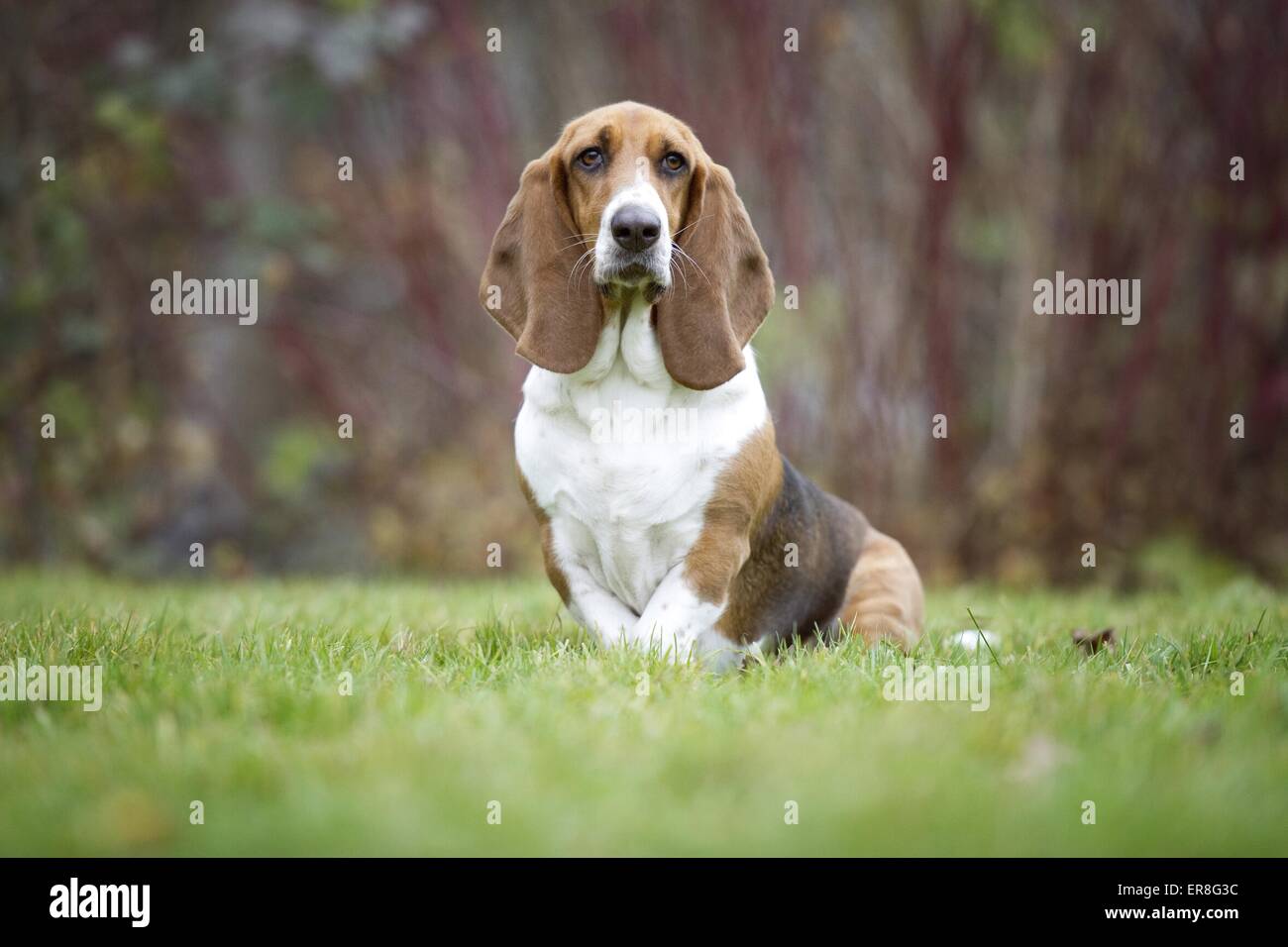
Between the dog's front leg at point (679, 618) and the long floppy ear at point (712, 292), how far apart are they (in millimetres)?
632

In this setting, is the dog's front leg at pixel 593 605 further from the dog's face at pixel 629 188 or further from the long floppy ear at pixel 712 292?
the dog's face at pixel 629 188

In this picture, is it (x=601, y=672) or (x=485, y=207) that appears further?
(x=485, y=207)

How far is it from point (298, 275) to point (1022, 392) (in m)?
5.43

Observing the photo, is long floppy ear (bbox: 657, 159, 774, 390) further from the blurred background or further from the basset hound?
the blurred background

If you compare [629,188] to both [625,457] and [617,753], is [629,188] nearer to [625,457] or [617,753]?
[625,457]

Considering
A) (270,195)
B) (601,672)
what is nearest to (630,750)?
(601,672)

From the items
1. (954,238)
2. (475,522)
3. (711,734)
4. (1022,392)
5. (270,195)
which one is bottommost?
(711,734)

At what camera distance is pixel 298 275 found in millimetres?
9961

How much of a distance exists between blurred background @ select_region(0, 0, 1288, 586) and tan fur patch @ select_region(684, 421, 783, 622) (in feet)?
14.9

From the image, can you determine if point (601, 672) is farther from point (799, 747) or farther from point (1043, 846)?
point (1043, 846)

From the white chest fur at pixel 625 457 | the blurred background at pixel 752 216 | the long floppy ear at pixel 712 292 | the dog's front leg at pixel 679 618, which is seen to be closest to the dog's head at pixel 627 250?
the long floppy ear at pixel 712 292

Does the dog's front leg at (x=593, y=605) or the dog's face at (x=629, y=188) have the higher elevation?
the dog's face at (x=629, y=188)

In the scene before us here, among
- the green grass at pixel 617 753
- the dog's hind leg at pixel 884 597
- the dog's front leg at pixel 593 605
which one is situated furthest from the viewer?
the dog's hind leg at pixel 884 597

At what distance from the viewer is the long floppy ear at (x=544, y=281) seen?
4.10m
